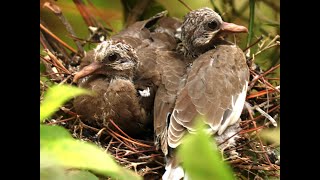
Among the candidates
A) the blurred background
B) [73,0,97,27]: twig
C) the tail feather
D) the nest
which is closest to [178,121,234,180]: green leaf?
the tail feather

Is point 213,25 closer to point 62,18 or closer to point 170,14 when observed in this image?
point 170,14

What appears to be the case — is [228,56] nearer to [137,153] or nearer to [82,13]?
[137,153]

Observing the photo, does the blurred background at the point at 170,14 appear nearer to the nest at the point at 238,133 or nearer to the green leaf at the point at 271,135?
the nest at the point at 238,133

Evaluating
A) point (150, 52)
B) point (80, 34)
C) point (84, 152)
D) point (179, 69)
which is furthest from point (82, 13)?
point (84, 152)

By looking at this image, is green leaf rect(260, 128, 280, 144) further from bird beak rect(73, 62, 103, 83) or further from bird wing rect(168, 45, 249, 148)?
bird beak rect(73, 62, 103, 83)

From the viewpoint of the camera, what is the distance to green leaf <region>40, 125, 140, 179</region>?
0.34 meters

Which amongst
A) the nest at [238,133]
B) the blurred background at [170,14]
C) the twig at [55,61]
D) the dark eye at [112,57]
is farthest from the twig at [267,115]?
the twig at [55,61]

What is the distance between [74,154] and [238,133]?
149cm

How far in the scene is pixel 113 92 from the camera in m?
1.90

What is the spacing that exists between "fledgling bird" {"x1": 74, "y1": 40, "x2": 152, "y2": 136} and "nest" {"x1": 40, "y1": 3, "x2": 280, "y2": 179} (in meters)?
0.04

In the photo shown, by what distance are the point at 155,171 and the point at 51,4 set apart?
3.76ft

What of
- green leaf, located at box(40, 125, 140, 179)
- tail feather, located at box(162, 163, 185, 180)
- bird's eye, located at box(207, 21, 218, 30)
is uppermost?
green leaf, located at box(40, 125, 140, 179)

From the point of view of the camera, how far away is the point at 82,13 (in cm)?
256

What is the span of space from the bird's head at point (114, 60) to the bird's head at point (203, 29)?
0.28 metres
